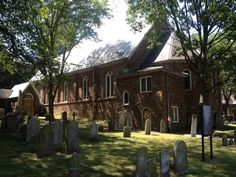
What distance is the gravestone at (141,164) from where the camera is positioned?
10.0m

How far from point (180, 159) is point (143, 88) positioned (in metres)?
20.6

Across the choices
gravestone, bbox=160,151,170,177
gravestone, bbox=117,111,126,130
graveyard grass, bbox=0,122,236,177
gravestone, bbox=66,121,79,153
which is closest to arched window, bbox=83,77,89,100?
gravestone, bbox=117,111,126,130

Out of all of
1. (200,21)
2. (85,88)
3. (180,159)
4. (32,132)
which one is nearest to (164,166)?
(180,159)

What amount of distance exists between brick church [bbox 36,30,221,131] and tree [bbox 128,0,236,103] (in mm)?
3740

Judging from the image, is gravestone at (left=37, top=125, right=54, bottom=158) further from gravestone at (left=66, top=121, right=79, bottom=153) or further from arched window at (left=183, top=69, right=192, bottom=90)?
arched window at (left=183, top=69, right=192, bottom=90)

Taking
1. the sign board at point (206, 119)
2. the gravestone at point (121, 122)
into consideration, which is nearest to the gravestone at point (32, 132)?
the sign board at point (206, 119)

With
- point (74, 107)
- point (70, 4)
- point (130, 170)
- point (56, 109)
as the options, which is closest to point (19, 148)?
point (130, 170)

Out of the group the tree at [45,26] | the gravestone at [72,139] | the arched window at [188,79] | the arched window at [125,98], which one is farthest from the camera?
the arched window at [125,98]

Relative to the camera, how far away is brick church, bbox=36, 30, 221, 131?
3050 centimetres

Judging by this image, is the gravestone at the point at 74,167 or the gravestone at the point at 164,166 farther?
the gravestone at the point at 164,166

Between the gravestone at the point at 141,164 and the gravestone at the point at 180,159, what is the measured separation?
5.37ft

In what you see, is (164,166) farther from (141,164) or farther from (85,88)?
(85,88)

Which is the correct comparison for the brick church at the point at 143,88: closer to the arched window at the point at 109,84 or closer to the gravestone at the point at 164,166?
the arched window at the point at 109,84

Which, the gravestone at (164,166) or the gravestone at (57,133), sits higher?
the gravestone at (57,133)
